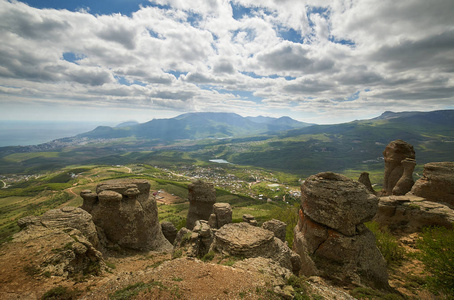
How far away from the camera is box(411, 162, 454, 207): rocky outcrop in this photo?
29233 millimetres

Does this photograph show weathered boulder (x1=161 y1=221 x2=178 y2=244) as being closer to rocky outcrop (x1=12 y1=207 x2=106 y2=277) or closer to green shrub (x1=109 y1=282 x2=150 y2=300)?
rocky outcrop (x1=12 y1=207 x2=106 y2=277)

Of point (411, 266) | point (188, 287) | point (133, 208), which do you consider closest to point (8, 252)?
point (133, 208)

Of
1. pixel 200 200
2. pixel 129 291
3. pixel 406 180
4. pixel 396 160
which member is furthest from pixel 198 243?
pixel 396 160

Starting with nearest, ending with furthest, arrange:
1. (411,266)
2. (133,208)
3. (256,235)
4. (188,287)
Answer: (188,287)
(256,235)
(411,266)
(133,208)

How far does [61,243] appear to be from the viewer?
54.1ft

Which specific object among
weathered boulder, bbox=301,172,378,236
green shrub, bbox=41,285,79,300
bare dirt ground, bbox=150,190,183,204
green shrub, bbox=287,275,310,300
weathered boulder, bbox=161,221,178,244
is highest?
weathered boulder, bbox=301,172,378,236

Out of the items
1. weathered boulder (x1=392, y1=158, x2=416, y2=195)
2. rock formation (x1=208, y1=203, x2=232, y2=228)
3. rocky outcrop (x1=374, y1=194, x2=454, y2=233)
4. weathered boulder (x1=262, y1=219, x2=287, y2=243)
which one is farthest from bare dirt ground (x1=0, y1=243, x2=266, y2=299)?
weathered boulder (x1=392, y1=158, x2=416, y2=195)

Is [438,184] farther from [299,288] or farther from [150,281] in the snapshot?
[150,281]

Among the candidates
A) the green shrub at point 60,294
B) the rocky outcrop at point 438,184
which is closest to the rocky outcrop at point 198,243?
the green shrub at point 60,294

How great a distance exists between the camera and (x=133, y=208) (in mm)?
27578

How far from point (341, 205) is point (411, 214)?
16.2 metres

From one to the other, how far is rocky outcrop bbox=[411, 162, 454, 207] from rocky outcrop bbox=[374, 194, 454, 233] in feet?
9.25

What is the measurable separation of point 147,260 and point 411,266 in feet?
102

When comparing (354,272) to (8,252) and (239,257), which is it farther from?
(8,252)
